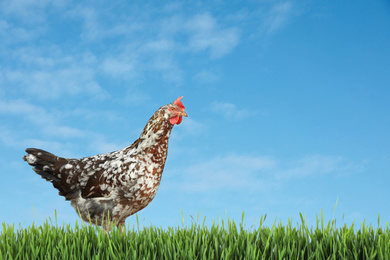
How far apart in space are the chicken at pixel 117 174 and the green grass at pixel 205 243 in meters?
0.51

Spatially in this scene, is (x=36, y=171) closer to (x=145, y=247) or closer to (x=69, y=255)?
(x=69, y=255)

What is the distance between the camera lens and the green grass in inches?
155

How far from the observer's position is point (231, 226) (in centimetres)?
462

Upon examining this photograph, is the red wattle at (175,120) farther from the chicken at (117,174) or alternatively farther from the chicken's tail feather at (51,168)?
the chicken's tail feather at (51,168)

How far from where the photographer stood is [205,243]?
4.18 m

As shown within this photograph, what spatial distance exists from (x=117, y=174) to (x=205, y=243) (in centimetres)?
161

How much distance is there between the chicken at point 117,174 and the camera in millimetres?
5156

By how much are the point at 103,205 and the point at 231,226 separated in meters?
1.60

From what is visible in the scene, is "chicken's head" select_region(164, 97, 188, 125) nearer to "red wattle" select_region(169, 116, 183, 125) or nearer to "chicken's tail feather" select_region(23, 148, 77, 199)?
"red wattle" select_region(169, 116, 183, 125)

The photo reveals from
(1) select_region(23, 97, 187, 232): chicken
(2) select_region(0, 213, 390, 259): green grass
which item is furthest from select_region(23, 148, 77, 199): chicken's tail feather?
(2) select_region(0, 213, 390, 259): green grass

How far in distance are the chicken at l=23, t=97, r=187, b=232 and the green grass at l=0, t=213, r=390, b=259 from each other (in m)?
0.51

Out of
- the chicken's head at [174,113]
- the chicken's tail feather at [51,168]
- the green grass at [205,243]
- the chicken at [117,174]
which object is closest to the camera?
the green grass at [205,243]

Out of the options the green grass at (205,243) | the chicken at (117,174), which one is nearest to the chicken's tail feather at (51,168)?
the chicken at (117,174)

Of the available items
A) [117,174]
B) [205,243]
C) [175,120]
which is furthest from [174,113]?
[205,243]
